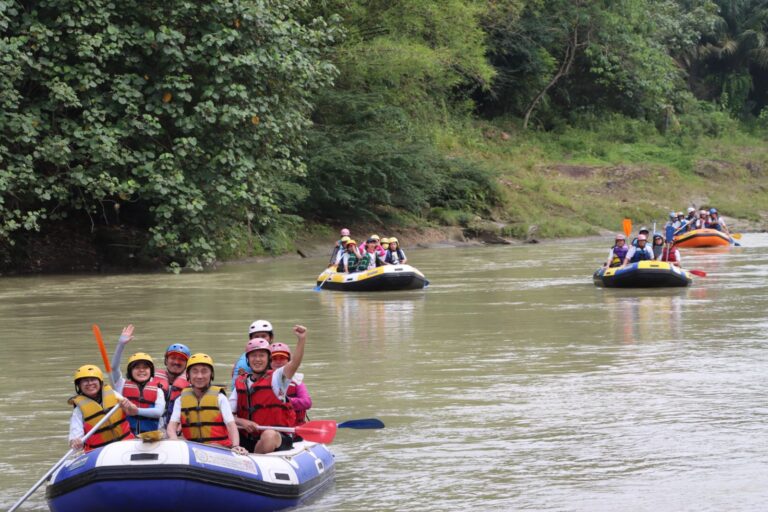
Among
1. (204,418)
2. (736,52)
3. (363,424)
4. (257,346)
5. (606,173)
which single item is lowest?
(363,424)

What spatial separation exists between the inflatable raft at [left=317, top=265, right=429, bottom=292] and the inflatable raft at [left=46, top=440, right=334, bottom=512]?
14.4 metres

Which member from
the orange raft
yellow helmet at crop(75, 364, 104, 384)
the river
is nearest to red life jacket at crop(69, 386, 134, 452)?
yellow helmet at crop(75, 364, 104, 384)

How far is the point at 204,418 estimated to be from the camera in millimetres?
7879

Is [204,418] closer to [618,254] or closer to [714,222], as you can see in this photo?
[618,254]

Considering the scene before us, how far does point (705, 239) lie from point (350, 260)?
1501 cm

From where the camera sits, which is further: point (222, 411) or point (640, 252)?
point (640, 252)

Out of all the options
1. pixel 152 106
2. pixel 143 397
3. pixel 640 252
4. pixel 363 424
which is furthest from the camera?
pixel 152 106

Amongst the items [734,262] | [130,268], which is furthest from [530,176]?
[130,268]

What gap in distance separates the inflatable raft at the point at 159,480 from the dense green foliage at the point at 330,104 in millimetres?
15854

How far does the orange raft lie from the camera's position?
114 ft

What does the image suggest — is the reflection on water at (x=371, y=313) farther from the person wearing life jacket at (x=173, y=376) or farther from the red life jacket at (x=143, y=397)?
the red life jacket at (x=143, y=397)

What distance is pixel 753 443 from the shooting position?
9180 millimetres

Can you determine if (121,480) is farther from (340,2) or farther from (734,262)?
(340,2)

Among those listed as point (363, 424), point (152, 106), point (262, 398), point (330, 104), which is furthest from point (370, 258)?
point (262, 398)
